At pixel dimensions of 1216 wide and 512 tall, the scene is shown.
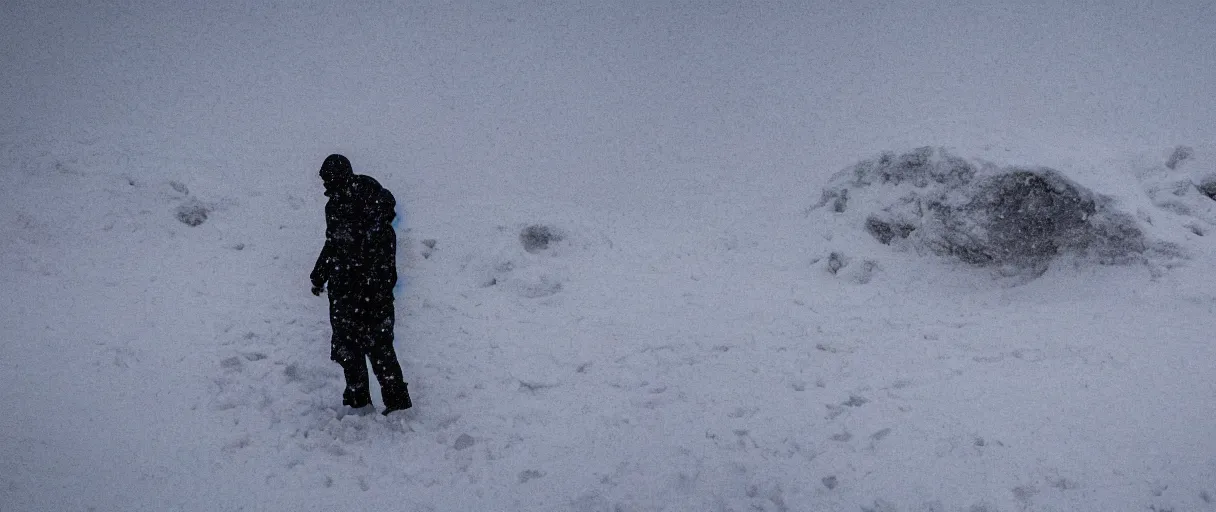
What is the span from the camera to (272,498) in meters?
4.92

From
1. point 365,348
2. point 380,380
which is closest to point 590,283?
point 380,380

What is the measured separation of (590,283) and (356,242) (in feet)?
14.6

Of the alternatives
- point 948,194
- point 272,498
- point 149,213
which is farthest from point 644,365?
point 149,213

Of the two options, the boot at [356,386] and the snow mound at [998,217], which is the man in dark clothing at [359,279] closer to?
the boot at [356,386]

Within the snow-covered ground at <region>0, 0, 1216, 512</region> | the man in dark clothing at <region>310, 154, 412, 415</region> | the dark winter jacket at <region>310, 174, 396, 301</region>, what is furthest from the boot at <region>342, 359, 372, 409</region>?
the dark winter jacket at <region>310, 174, 396, 301</region>

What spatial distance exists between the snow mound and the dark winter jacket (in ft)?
28.2

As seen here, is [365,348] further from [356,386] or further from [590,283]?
[590,283]

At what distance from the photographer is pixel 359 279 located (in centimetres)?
589

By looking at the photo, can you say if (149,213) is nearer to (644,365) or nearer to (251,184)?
(251,184)

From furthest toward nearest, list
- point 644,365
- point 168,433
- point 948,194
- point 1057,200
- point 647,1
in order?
point 647,1, point 948,194, point 1057,200, point 644,365, point 168,433

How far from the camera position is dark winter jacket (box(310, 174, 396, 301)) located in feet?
19.1

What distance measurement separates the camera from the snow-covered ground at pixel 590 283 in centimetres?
522

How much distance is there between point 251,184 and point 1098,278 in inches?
578

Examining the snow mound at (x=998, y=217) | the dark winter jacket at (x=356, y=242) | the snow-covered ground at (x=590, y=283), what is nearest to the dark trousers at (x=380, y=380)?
the snow-covered ground at (x=590, y=283)
